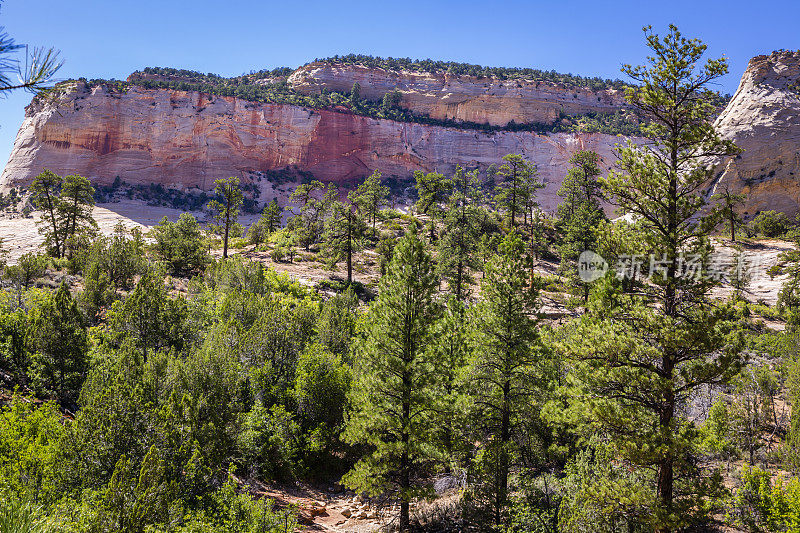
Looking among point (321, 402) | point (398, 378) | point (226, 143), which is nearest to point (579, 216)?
point (321, 402)

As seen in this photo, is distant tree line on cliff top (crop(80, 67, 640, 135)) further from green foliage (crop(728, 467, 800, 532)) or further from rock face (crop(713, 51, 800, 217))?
green foliage (crop(728, 467, 800, 532))

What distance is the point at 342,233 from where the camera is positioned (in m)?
41.2

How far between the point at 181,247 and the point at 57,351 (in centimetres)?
2415

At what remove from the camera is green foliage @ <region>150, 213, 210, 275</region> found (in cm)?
3800

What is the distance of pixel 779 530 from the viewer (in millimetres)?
9547

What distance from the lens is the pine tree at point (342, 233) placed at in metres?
40.0

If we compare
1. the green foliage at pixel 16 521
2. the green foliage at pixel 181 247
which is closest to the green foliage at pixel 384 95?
the green foliage at pixel 181 247

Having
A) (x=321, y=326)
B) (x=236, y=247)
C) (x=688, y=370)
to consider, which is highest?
(x=236, y=247)

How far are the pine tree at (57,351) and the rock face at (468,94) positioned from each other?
107 meters

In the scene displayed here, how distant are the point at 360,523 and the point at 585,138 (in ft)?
338

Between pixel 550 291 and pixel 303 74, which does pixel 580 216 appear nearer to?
pixel 550 291

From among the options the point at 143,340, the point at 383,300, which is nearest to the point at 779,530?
the point at 383,300

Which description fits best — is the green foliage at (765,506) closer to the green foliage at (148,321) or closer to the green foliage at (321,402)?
the green foliage at (321,402)

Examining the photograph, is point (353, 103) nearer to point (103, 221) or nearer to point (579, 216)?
point (103, 221)
